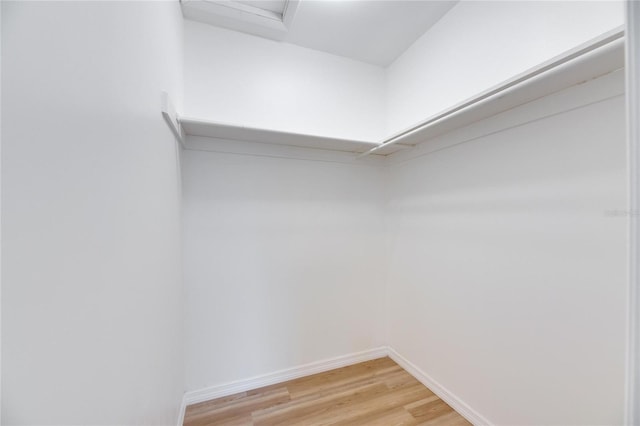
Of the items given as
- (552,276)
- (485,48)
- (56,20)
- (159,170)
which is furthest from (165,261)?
(485,48)

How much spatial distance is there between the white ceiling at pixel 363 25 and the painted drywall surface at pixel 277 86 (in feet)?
0.41

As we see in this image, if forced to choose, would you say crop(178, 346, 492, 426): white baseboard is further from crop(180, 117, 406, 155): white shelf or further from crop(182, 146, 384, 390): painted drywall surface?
crop(180, 117, 406, 155): white shelf

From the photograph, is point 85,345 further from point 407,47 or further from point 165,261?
point 407,47

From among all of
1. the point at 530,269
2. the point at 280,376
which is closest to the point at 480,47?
the point at 530,269

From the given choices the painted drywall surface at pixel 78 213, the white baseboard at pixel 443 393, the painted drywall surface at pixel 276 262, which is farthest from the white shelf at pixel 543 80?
the white baseboard at pixel 443 393

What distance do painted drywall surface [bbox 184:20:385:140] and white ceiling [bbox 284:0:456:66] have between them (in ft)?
0.41

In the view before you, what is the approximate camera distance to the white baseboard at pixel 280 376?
173 cm

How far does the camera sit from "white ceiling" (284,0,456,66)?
1.61m

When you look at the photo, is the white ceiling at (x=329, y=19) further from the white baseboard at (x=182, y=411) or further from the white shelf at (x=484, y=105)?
the white baseboard at (x=182, y=411)

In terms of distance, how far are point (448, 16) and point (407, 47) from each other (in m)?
0.37

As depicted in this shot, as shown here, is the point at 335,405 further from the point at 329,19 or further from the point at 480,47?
the point at 329,19

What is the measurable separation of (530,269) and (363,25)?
1.91 meters

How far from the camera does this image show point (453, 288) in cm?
167

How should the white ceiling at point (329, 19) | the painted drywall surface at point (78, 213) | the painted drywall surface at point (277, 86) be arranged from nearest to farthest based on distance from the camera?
the painted drywall surface at point (78, 213) → the white ceiling at point (329, 19) → the painted drywall surface at point (277, 86)
